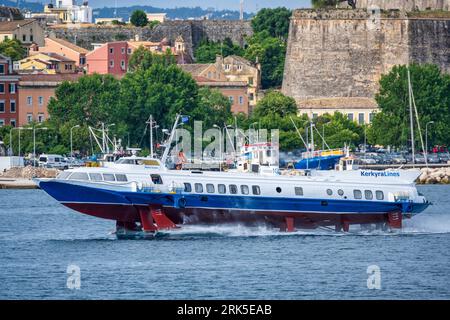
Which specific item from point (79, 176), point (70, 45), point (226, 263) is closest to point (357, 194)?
point (226, 263)

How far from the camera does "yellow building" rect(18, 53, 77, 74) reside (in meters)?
170

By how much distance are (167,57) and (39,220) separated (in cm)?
8480

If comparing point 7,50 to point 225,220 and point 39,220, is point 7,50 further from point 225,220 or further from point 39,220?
point 225,220

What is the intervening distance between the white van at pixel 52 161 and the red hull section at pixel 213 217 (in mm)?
55546

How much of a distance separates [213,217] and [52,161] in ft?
193

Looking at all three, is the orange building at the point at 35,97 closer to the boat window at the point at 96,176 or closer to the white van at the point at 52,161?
the white van at the point at 52,161

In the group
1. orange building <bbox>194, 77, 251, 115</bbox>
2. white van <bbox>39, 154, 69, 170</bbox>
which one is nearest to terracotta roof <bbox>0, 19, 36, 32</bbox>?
orange building <bbox>194, 77, 251, 115</bbox>

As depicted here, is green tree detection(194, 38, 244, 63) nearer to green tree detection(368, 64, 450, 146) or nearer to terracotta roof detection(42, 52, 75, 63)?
terracotta roof detection(42, 52, 75, 63)

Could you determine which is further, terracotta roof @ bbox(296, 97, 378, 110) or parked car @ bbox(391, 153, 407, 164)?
terracotta roof @ bbox(296, 97, 378, 110)

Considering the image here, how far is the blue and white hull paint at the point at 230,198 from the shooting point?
67875 mm

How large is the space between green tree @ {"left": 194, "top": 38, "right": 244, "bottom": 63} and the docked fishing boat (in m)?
118

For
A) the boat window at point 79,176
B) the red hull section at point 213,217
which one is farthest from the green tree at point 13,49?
the boat window at point 79,176

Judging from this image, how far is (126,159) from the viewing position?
69250mm
